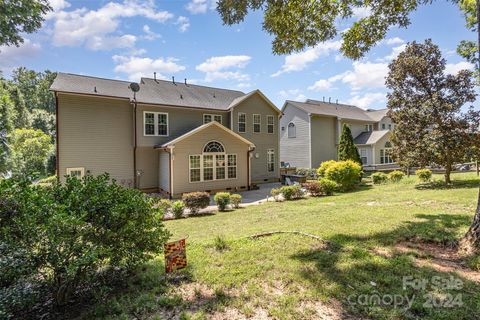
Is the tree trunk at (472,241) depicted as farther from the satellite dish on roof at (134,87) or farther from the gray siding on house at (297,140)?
the gray siding on house at (297,140)

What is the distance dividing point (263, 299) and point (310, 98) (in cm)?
2962

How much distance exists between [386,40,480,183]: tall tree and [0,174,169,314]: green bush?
14.6 metres

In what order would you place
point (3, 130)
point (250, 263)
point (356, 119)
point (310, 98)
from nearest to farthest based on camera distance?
point (250, 263)
point (3, 130)
point (356, 119)
point (310, 98)

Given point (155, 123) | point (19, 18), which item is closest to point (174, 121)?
point (155, 123)

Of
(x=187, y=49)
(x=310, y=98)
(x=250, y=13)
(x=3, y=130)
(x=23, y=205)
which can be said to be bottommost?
(x=23, y=205)

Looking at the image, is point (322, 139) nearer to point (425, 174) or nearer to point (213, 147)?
point (425, 174)

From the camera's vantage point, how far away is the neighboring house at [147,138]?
1434 cm

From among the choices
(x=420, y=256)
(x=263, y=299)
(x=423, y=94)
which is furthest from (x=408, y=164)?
(x=263, y=299)

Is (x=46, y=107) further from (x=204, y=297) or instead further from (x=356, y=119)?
(x=204, y=297)

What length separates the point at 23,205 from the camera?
10.0 ft

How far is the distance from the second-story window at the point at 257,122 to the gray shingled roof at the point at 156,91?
2444 millimetres

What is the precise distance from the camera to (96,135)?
48.8 ft

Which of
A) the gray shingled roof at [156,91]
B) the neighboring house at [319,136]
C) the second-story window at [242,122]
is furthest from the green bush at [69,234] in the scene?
the neighboring house at [319,136]

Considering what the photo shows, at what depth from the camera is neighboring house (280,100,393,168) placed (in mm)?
24828
